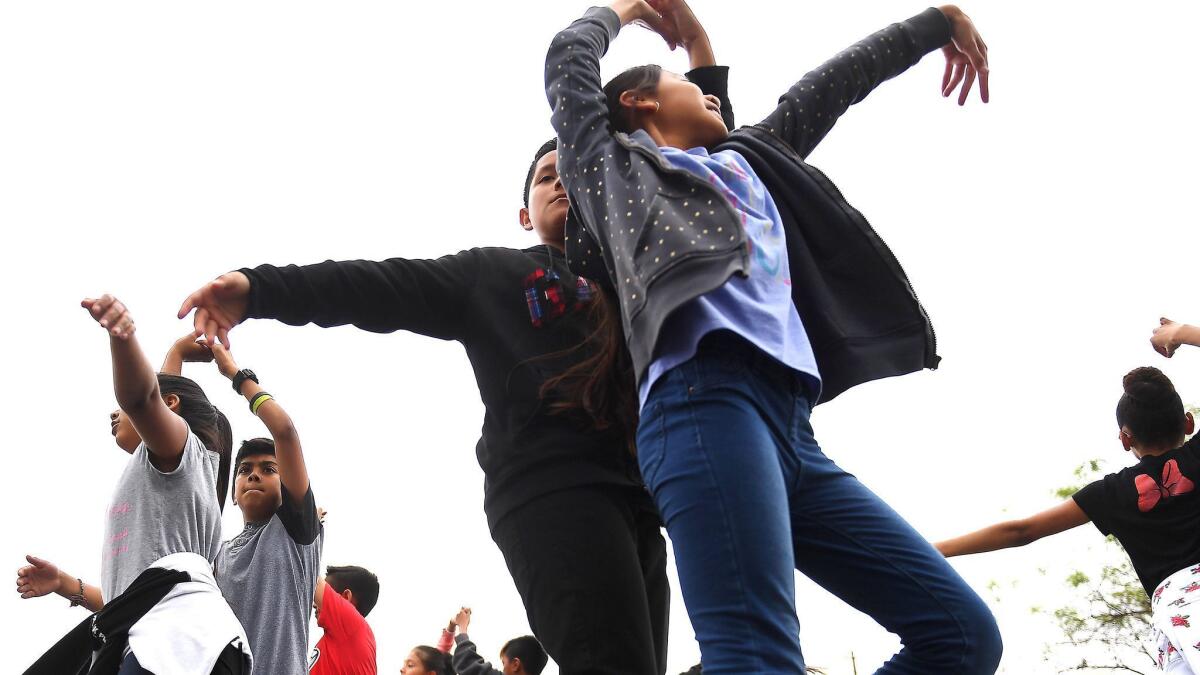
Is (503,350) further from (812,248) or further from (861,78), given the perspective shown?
(861,78)

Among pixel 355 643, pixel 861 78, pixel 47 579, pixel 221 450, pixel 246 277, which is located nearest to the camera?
pixel 246 277

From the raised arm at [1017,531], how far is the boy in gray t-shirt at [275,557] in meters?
2.21

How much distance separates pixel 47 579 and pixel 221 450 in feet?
3.60

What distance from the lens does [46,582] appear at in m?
3.89

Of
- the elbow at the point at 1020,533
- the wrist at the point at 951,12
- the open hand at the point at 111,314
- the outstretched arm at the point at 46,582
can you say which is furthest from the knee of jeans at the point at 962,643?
the outstretched arm at the point at 46,582

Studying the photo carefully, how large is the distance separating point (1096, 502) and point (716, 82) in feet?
7.04

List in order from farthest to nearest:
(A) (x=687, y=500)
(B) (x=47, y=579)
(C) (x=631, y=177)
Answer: (B) (x=47, y=579) → (C) (x=631, y=177) → (A) (x=687, y=500)

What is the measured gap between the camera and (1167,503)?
3570 mm

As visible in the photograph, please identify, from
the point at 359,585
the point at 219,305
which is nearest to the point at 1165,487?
the point at 219,305

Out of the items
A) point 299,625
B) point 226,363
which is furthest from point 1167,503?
point 226,363

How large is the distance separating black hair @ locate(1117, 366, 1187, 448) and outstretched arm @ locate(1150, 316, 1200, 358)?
0.13 metres

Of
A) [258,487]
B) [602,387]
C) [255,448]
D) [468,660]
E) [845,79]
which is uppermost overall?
[845,79]

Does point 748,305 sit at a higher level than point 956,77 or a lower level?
lower

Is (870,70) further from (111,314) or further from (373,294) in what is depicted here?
(111,314)
